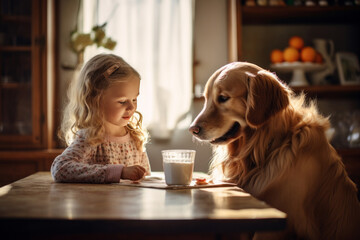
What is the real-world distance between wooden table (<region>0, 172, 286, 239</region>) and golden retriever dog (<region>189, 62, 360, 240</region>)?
10.9 inches

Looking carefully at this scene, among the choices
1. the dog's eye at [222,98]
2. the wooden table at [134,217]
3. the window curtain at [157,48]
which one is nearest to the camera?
the wooden table at [134,217]

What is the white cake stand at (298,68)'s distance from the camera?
2.92 meters

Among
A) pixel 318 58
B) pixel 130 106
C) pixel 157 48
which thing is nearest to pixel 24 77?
pixel 157 48

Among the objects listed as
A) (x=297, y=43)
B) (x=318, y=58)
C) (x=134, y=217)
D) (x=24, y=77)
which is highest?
(x=297, y=43)

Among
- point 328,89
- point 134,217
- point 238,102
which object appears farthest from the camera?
point 328,89

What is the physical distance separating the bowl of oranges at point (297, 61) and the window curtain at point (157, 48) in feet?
2.46

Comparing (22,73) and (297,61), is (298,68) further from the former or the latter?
(22,73)

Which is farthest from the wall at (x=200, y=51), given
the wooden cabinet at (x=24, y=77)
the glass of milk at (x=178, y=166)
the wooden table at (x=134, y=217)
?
the wooden table at (x=134, y=217)

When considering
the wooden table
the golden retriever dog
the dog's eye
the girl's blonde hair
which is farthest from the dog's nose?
the wooden table

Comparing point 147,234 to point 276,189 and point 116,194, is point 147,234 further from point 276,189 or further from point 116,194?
point 276,189

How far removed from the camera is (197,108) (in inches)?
131

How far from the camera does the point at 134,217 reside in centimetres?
71

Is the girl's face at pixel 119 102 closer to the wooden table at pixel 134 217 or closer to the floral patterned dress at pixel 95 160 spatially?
the floral patterned dress at pixel 95 160

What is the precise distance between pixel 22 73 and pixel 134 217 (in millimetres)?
2534
